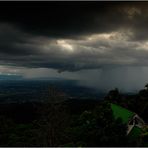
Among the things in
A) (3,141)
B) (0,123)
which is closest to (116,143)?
(3,141)

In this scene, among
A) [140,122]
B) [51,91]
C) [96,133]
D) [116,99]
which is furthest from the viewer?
[116,99]

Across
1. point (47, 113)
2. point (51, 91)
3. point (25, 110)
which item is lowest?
point (25, 110)

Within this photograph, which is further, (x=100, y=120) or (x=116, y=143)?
(x=100, y=120)

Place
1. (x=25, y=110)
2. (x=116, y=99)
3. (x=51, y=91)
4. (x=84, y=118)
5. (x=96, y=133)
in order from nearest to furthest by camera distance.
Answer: (x=51, y=91), (x=96, y=133), (x=84, y=118), (x=116, y=99), (x=25, y=110)

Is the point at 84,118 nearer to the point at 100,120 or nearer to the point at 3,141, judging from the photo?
the point at 3,141

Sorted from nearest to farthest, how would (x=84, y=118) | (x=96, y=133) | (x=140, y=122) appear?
1. (x=96, y=133)
2. (x=140, y=122)
3. (x=84, y=118)

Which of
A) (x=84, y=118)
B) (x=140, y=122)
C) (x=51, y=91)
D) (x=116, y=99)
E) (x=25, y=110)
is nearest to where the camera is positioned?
(x=51, y=91)

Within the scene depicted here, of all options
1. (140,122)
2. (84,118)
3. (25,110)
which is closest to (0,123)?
(84,118)

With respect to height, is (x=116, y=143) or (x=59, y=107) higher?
(x=59, y=107)

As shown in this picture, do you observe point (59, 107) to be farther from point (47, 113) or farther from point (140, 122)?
point (140, 122)
